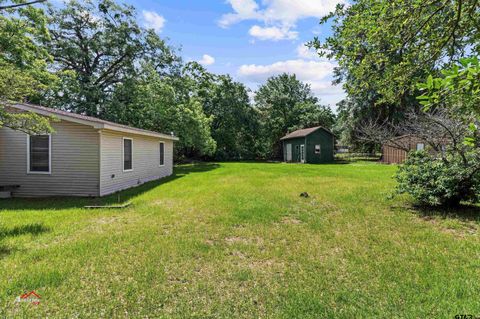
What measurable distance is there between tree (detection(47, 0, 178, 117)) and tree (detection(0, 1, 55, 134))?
5.06 m

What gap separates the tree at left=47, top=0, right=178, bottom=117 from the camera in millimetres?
18375

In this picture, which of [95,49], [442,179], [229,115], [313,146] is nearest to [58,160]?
[442,179]

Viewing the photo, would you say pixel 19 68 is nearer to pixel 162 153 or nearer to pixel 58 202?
pixel 58 202

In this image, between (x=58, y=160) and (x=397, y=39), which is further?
(x=58, y=160)

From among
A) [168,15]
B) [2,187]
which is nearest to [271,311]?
[2,187]

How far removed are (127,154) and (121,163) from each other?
0.70 metres

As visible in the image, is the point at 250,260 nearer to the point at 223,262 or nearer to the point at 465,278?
the point at 223,262

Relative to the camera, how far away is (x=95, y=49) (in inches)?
767

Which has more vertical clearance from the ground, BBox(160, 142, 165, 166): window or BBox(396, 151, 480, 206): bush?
BBox(160, 142, 165, 166): window

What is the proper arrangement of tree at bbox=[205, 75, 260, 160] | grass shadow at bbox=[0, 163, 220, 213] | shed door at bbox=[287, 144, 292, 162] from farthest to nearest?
tree at bbox=[205, 75, 260, 160] < shed door at bbox=[287, 144, 292, 162] < grass shadow at bbox=[0, 163, 220, 213]

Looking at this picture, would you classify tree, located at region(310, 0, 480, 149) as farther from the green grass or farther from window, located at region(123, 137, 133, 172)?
window, located at region(123, 137, 133, 172)

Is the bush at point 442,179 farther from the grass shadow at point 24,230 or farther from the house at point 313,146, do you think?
the house at point 313,146

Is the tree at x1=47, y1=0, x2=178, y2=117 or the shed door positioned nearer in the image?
the tree at x1=47, y1=0, x2=178, y2=117

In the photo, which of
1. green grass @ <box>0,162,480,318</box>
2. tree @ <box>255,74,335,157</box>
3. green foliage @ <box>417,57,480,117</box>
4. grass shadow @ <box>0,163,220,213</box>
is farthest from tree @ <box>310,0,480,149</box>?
tree @ <box>255,74,335,157</box>
